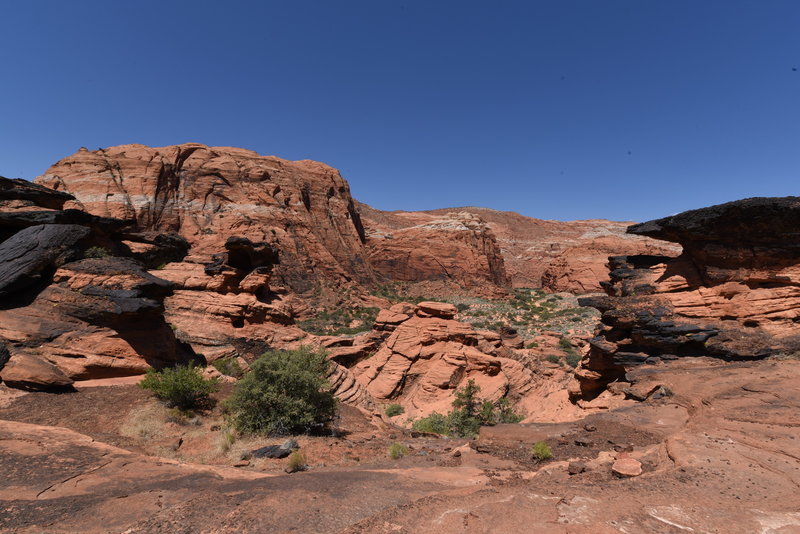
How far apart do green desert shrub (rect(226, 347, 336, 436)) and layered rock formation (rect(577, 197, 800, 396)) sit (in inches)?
358

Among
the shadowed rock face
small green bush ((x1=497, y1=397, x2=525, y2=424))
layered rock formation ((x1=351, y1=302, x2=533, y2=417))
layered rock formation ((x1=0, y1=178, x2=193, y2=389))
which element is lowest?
small green bush ((x1=497, y1=397, x2=525, y2=424))

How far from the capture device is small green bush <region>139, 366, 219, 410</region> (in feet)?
30.5

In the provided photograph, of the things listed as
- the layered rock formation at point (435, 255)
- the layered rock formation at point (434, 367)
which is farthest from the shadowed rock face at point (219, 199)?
the layered rock formation at point (434, 367)

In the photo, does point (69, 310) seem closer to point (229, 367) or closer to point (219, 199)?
point (229, 367)

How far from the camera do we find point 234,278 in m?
18.2

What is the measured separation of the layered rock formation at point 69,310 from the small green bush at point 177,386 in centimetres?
132

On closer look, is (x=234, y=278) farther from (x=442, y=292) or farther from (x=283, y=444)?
(x=442, y=292)

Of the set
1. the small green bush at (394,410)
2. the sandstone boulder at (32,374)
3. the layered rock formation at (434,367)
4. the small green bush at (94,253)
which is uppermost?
the small green bush at (94,253)

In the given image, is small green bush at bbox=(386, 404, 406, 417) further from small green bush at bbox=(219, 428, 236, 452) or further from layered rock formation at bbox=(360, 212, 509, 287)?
layered rock formation at bbox=(360, 212, 509, 287)

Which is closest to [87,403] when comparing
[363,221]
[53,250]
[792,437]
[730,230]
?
[53,250]

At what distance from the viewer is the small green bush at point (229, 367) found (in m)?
13.3

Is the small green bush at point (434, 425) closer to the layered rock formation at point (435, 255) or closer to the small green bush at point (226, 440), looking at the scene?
the small green bush at point (226, 440)

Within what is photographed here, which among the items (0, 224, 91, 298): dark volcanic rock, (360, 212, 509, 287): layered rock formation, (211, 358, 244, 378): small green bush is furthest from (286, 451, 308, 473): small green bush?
(360, 212, 509, 287): layered rock formation

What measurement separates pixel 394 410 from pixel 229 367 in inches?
262
